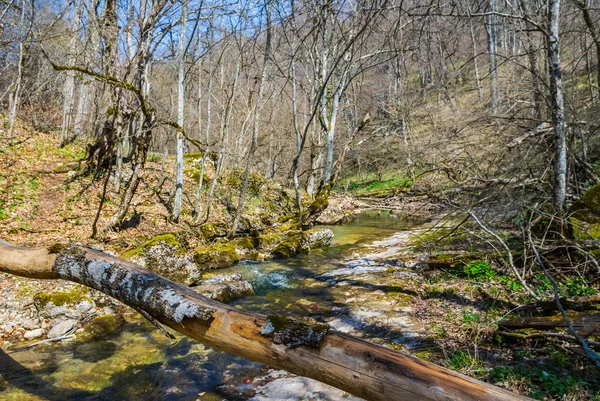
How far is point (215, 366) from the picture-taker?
14.7 ft

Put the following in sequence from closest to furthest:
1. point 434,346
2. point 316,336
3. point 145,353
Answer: point 316,336, point 434,346, point 145,353

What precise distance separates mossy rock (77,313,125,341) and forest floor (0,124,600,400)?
200mm

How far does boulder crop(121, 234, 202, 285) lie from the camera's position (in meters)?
7.28

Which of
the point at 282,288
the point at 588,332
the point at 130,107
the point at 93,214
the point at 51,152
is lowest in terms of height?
the point at 282,288

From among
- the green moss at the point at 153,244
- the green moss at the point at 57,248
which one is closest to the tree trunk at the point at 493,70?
the green moss at the point at 57,248

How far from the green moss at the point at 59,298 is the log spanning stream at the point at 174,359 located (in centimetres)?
85

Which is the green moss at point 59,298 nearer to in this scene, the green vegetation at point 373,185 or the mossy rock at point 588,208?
the mossy rock at point 588,208

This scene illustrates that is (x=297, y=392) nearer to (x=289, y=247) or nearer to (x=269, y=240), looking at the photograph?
(x=289, y=247)

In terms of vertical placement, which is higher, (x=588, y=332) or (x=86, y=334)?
(x=588, y=332)

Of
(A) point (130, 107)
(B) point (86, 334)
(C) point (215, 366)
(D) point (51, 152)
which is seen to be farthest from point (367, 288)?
(D) point (51, 152)

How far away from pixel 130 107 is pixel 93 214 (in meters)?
3.36

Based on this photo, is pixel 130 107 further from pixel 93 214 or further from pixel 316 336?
pixel 316 336

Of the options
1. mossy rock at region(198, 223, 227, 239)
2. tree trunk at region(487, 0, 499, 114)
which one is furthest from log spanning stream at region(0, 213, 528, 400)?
mossy rock at region(198, 223, 227, 239)

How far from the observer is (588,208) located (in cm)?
527
